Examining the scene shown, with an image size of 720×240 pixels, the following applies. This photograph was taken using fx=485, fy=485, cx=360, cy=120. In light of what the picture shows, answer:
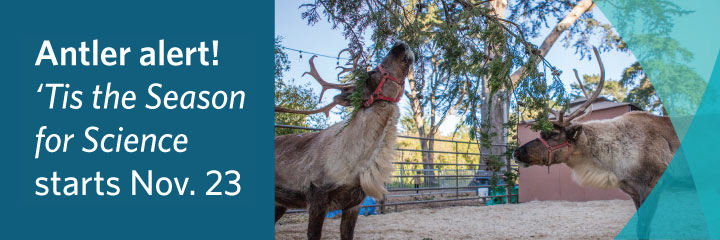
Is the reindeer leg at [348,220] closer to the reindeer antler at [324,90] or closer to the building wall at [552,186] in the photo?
the reindeer antler at [324,90]

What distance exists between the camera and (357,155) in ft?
11.6

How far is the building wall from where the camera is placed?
10609 mm

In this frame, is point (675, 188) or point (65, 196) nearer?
point (65, 196)

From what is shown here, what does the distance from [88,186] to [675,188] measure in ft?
18.7

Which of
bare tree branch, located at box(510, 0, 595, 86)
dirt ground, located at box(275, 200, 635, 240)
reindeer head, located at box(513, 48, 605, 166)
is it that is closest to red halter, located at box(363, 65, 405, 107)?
dirt ground, located at box(275, 200, 635, 240)

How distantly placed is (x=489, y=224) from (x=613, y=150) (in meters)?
2.19

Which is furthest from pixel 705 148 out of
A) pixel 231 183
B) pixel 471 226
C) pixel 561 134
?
pixel 231 183

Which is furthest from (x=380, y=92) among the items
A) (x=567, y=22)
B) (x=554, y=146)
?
(x=567, y=22)

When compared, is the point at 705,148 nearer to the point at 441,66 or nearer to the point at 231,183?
the point at 441,66

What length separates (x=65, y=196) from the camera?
3.96m

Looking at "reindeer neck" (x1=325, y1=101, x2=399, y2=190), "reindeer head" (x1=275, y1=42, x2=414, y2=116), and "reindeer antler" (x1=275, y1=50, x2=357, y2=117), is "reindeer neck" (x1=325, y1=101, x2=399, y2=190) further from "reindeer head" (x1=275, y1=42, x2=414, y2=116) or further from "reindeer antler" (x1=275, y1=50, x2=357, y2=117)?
"reindeer antler" (x1=275, y1=50, x2=357, y2=117)

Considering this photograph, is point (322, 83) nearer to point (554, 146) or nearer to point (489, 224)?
point (554, 146)

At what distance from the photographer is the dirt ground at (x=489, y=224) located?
5.72 meters

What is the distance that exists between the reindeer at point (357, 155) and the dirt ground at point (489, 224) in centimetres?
195
